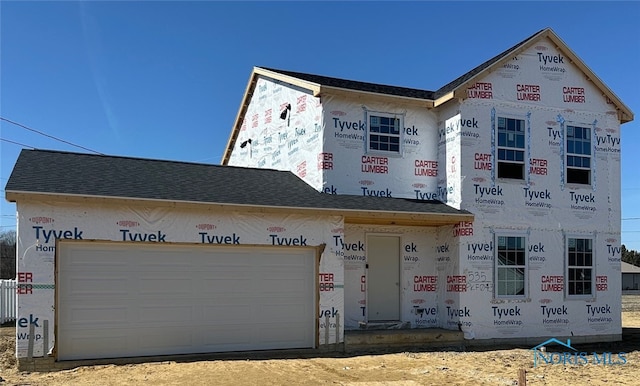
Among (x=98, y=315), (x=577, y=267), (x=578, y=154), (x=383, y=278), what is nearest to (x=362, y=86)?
(x=383, y=278)

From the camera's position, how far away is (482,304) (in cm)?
1441

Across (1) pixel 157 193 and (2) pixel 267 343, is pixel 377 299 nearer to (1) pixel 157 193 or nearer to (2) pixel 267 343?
(2) pixel 267 343

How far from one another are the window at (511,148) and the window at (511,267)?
171 cm

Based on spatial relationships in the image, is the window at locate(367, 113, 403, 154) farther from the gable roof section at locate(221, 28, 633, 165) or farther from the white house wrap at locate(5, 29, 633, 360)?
the gable roof section at locate(221, 28, 633, 165)

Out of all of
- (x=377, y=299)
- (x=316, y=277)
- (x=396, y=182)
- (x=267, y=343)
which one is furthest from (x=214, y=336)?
(x=396, y=182)

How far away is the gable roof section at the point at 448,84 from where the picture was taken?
14620mm

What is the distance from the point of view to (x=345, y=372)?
1062 centimetres

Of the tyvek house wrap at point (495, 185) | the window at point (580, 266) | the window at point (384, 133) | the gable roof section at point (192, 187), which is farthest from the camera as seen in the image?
the window at point (580, 266)

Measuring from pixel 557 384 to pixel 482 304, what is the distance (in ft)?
15.3

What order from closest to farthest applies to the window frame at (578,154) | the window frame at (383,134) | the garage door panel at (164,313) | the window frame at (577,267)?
the garage door panel at (164,313) → the window frame at (383,134) → the window frame at (577,267) → the window frame at (578,154)

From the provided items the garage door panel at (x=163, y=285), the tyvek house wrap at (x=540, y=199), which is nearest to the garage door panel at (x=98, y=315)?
the garage door panel at (x=163, y=285)

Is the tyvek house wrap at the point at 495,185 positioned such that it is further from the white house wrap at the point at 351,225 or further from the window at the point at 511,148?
the window at the point at 511,148

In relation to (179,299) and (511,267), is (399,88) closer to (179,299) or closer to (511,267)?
(511,267)

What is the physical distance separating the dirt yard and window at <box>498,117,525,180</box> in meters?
4.87
